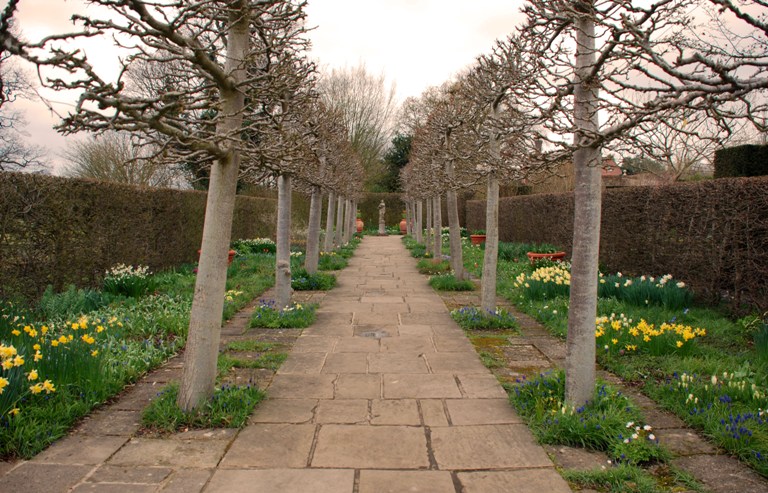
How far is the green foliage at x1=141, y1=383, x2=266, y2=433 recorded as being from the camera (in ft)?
11.5

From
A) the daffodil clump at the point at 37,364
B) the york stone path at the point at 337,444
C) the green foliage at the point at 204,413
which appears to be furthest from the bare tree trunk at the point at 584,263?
the daffodil clump at the point at 37,364

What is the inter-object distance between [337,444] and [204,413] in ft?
3.41

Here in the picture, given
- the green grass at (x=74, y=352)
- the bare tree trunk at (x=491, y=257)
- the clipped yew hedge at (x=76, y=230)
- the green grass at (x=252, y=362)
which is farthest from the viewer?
the bare tree trunk at (x=491, y=257)

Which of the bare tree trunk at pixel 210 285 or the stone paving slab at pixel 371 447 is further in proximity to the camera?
the bare tree trunk at pixel 210 285

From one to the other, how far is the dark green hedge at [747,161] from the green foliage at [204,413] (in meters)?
12.2

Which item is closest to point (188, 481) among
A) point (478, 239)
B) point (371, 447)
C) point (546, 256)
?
point (371, 447)

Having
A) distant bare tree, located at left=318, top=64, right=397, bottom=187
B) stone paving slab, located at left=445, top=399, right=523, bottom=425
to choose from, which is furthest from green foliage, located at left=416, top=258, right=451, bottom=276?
distant bare tree, located at left=318, top=64, right=397, bottom=187

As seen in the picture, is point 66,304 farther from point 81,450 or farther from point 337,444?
point 337,444

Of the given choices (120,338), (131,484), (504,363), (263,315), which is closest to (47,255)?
(120,338)

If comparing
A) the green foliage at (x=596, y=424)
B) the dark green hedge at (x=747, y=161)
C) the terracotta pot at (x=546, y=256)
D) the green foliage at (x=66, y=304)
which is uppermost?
the dark green hedge at (x=747, y=161)

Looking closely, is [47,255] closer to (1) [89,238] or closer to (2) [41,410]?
(1) [89,238]

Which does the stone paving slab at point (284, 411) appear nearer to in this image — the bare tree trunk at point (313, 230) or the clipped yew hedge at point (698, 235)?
the clipped yew hedge at point (698, 235)

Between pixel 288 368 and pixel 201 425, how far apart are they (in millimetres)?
1448

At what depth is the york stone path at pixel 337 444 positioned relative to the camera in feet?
9.09
